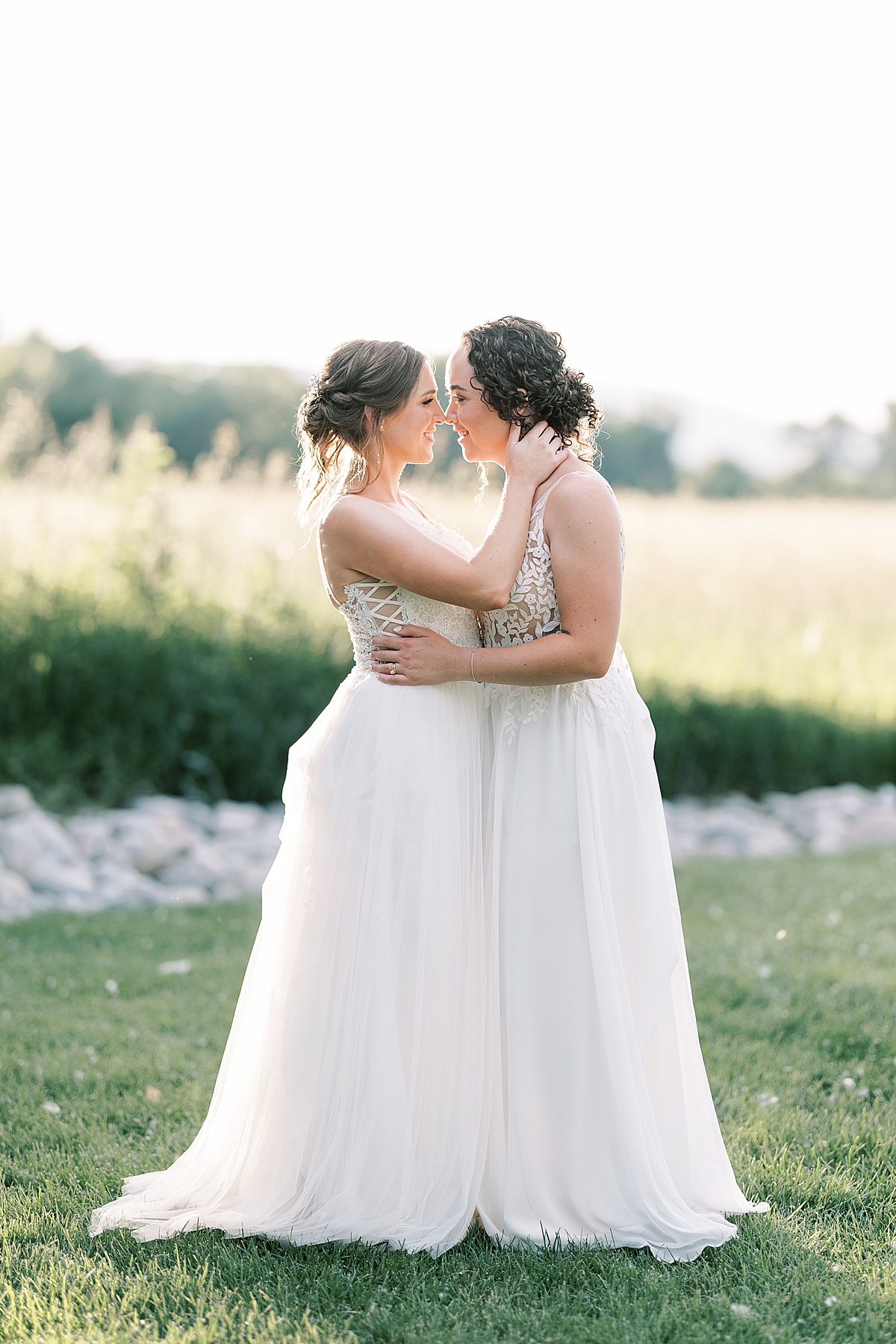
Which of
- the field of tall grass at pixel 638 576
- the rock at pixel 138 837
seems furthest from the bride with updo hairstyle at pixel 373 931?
the field of tall grass at pixel 638 576

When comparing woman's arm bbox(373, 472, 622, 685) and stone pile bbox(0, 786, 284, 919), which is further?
stone pile bbox(0, 786, 284, 919)

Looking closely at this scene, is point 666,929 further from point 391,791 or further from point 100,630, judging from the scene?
point 100,630

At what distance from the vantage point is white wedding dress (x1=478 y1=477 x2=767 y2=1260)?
321 centimetres

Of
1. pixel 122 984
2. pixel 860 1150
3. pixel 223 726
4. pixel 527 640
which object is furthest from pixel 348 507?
pixel 223 726

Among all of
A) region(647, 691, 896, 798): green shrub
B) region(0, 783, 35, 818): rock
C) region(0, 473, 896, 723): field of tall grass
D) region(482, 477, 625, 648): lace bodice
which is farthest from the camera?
region(647, 691, 896, 798): green shrub

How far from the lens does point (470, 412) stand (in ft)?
11.3

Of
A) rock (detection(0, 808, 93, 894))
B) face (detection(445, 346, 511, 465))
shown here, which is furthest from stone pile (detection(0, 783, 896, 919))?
face (detection(445, 346, 511, 465))

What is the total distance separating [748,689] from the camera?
11.5m

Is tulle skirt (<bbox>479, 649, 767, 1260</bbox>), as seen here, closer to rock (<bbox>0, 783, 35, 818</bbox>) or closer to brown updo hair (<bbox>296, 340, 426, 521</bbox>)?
brown updo hair (<bbox>296, 340, 426, 521</bbox>)

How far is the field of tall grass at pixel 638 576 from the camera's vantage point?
10.0 metres

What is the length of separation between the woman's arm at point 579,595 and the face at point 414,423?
487mm

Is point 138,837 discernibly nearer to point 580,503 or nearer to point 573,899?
point 573,899

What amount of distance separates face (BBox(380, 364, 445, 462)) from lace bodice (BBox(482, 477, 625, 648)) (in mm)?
431

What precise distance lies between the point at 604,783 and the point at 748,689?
8.41m
